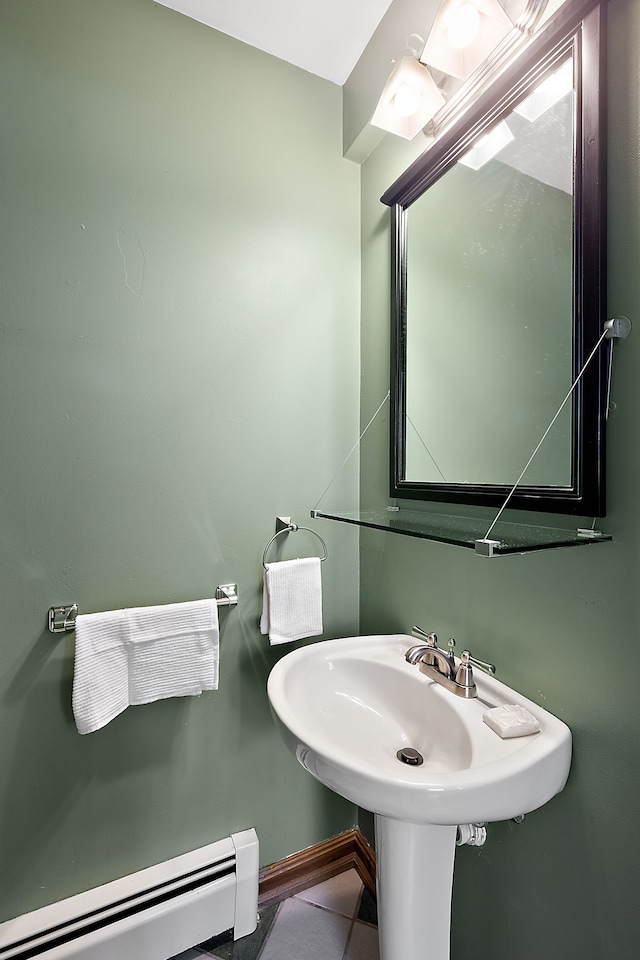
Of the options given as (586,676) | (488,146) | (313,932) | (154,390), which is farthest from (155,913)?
(488,146)

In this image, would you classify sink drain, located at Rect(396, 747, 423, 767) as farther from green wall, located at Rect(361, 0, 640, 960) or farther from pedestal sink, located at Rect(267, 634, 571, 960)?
green wall, located at Rect(361, 0, 640, 960)

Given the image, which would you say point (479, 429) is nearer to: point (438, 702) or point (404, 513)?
point (404, 513)

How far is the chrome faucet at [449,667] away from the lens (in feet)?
3.07

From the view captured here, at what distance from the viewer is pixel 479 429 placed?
104 centimetres

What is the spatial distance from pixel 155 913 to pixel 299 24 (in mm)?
2433

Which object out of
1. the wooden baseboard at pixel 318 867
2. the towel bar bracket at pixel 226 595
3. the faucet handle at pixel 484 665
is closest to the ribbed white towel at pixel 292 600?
the towel bar bracket at pixel 226 595

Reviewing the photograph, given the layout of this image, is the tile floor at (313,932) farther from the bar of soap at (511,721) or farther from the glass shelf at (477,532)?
the glass shelf at (477,532)

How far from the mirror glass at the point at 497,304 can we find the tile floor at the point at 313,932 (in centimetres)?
129

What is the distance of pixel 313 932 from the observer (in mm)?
1235

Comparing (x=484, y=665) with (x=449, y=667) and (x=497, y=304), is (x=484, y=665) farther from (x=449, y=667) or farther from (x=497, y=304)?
(x=497, y=304)

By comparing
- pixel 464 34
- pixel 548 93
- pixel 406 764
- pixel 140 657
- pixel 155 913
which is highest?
pixel 464 34

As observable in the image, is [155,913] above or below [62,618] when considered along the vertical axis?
below

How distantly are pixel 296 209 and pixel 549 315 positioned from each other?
89cm

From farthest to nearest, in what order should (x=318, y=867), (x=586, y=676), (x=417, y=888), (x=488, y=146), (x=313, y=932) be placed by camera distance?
(x=318, y=867) → (x=313, y=932) → (x=488, y=146) → (x=417, y=888) → (x=586, y=676)
